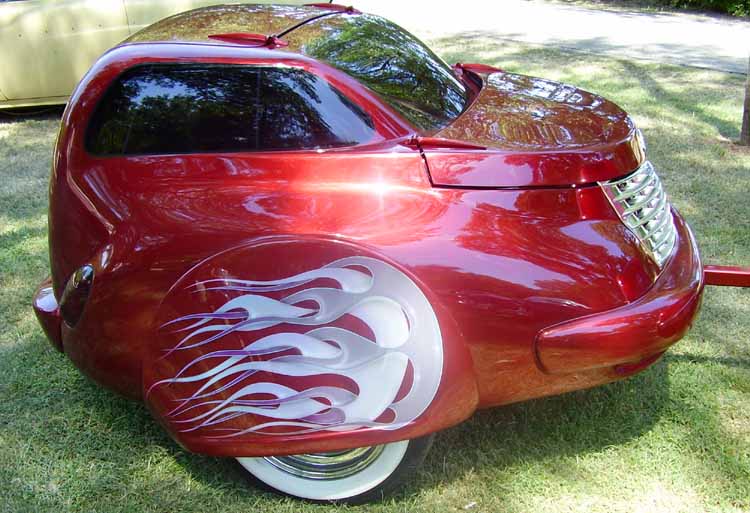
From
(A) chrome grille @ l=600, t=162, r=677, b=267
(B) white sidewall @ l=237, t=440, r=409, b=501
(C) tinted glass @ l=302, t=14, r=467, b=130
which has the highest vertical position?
(C) tinted glass @ l=302, t=14, r=467, b=130

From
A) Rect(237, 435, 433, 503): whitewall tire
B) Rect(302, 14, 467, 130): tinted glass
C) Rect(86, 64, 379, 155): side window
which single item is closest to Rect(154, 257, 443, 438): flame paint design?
Rect(237, 435, 433, 503): whitewall tire

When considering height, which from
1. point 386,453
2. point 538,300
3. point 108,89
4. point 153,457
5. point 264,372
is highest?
point 108,89

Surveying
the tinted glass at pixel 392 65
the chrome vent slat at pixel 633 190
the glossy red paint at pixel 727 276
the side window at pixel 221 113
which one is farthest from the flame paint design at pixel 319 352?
the glossy red paint at pixel 727 276

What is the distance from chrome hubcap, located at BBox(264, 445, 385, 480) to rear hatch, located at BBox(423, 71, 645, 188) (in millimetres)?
951

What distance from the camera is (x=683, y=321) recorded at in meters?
2.22

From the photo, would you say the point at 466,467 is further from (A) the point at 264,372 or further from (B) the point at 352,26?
(B) the point at 352,26

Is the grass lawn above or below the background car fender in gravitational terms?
below

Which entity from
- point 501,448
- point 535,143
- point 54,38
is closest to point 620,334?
point 535,143

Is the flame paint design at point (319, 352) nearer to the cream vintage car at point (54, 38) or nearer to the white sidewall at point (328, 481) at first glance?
the white sidewall at point (328, 481)

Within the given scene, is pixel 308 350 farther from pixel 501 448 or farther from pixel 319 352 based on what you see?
pixel 501 448

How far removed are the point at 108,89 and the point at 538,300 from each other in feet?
5.28

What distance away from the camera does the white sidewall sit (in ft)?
7.59

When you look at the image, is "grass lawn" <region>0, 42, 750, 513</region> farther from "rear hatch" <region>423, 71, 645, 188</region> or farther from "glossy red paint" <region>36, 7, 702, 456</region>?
"rear hatch" <region>423, 71, 645, 188</region>

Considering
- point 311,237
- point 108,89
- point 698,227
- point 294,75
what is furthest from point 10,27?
point 698,227
